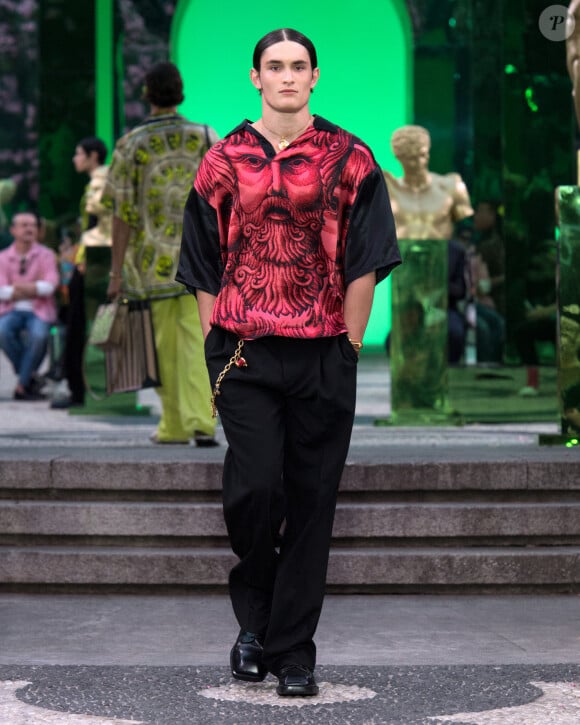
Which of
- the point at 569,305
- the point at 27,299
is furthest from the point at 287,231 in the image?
the point at 27,299

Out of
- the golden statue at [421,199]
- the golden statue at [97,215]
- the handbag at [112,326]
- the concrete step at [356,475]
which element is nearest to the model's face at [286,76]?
the concrete step at [356,475]

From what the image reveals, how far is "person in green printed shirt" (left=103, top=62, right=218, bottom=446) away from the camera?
8.30 metres

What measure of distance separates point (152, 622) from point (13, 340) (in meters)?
7.79

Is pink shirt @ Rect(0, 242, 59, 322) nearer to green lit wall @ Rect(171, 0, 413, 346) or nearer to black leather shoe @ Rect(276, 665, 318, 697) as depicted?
green lit wall @ Rect(171, 0, 413, 346)

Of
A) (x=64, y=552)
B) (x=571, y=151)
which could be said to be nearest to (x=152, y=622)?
(x=64, y=552)

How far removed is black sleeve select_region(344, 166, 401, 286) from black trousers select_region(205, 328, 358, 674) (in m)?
0.23

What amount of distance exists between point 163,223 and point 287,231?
3.45m

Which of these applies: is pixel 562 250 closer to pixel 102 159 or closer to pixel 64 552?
pixel 64 552

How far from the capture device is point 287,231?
4.96 m

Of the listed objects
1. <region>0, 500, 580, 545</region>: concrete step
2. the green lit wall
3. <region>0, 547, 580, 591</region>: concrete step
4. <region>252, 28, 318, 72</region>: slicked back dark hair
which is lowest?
<region>0, 547, 580, 591</region>: concrete step

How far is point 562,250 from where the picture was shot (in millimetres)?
7934

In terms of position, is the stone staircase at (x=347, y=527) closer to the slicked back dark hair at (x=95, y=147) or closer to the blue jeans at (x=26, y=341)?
the slicked back dark hair at (x=95, y=147)

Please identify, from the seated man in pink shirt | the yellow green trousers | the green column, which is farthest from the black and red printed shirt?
the seated man in pink shirt

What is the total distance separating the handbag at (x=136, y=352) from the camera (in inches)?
327
